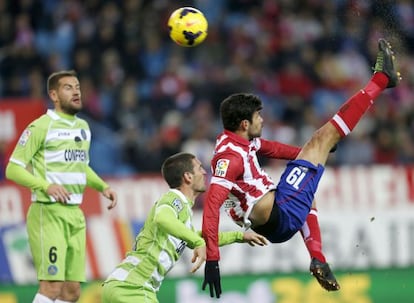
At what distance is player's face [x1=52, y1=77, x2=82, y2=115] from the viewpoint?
9.51 meters

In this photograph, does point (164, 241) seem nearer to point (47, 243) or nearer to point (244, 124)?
point (244, 124)

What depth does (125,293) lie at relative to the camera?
7.96 metres

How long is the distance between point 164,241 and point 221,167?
2.42 feet

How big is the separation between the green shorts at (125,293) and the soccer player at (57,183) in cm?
138

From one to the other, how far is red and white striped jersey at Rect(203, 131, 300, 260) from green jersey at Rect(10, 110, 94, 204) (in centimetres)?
135

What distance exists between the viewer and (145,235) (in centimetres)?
816

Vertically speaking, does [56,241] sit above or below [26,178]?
below

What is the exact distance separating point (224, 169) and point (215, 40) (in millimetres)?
8537

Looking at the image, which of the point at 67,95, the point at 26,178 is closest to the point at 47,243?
the point at 26,178

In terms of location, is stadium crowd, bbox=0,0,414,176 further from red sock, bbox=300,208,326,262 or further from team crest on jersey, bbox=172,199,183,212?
team crest on jersey, bbox=172,199,183,212

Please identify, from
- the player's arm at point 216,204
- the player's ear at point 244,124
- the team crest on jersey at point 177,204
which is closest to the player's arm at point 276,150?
the player's ear at point 244,124

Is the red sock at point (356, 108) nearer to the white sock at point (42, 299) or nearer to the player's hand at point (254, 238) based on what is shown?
the player's hand at point (254, 238)

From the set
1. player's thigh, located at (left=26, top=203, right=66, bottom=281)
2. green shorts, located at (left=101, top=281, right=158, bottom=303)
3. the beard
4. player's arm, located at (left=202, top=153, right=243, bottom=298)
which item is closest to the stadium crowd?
the beard

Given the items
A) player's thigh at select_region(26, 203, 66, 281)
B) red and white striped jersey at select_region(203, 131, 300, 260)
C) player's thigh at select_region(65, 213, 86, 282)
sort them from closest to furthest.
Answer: red and white striped jersey at select_region(203, 131, 300, 260)
player's thigh at select_region(26, 203, 66, 281)
player's thigh at select_region(65, 213, 86, 282)
